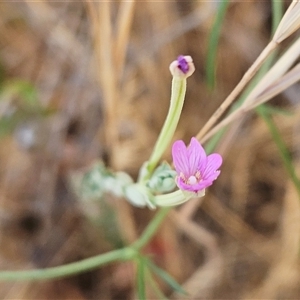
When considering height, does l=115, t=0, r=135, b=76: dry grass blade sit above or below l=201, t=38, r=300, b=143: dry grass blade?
above

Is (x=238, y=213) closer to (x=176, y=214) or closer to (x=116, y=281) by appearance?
(x=176, y=214)

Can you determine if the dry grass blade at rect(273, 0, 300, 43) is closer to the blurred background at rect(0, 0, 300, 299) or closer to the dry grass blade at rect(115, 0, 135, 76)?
the dry grass blade at rect(115, 0, 135, 76)

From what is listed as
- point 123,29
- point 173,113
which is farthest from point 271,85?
point 123,29

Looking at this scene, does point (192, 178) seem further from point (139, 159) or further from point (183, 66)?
point (139, 159)

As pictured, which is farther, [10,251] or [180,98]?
[10,251]

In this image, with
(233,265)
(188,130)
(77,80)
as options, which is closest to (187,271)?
(233,265)

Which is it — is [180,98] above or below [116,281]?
above

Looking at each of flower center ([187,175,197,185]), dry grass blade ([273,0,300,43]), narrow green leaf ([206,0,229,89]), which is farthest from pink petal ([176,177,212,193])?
narrow green leaf ([206,0,229,89])
